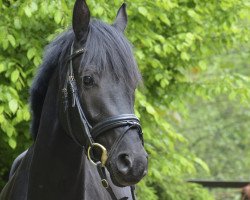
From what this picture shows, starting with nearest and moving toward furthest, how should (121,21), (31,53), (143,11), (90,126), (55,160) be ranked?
1. (90,126)
2. (55,160)
3. (121,21)
4. (31,53)
5. (143,11)

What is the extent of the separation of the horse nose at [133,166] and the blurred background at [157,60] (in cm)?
173

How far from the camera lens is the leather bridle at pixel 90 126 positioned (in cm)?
344

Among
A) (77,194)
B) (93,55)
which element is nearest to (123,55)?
(93,55)

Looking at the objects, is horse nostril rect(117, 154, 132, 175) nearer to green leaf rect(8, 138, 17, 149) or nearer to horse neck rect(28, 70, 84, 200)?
horse neck rect(28, 70, 84, 200)

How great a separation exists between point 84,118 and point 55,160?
0.41 metres

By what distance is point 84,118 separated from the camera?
11.7 feet

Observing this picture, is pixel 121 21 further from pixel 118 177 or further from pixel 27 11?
pixel 27 11

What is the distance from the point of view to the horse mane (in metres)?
3.57

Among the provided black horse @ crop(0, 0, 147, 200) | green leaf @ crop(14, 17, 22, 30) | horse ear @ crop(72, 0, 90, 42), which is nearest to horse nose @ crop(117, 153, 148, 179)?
black horse @ crop(0, 0, 147, 200)

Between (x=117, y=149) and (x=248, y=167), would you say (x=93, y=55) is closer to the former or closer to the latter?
(x=117, y=149)

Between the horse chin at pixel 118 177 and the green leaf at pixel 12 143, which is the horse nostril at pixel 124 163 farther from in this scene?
the green leaf at pixel 12 143

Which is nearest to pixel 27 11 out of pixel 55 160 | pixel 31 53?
pixel 31 53

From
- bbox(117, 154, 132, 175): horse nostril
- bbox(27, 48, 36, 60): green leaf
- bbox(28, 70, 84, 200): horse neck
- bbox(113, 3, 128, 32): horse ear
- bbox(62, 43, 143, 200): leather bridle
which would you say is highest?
bbox(113, 3, 128, 32): horse ear

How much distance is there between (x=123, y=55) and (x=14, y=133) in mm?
2396
